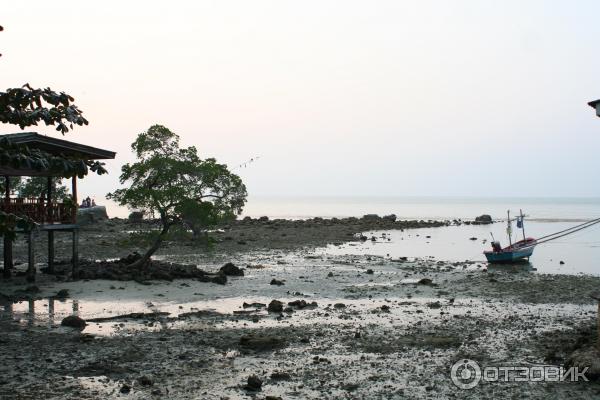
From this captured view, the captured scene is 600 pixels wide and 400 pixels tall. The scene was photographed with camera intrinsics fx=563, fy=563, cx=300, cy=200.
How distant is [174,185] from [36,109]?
1877 centimetres

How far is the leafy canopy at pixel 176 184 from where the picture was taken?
25547mm

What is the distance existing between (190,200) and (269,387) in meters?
15.7

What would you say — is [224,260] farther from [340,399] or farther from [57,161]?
[57,161]

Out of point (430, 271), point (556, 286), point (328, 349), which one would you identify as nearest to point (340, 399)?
point (328, 349)

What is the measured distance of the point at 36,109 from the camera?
24.6 feet

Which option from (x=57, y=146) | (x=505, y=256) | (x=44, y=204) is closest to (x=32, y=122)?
(x=57, y=146)

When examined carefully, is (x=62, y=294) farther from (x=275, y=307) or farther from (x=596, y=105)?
(x=596, y=105)

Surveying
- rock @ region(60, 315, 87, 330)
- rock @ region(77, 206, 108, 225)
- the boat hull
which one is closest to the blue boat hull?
the boat hull

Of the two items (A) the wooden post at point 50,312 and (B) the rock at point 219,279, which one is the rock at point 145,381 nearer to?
(A) the wooden post at point 50,312

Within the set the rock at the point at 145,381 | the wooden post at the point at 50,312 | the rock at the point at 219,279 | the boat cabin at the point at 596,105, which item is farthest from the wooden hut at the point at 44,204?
the boat cabin at the point at 596,105

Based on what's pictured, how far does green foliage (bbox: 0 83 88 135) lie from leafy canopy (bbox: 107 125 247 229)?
58.8 feet

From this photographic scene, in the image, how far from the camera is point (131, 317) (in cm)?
1736

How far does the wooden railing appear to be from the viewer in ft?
76.7

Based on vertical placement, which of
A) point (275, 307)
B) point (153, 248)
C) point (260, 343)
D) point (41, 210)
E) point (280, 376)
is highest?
point (41, 210)
